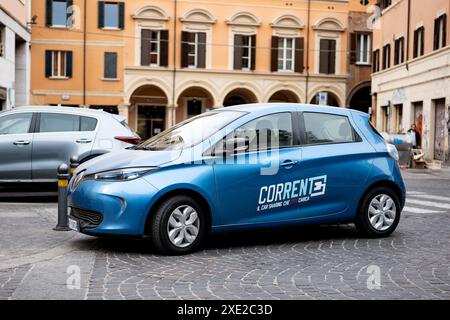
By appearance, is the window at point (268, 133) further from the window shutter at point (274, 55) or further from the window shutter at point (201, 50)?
the window shutter at point (274, 55)

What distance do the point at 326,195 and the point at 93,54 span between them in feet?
117

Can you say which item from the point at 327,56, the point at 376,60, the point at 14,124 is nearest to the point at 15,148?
the point at 14,124

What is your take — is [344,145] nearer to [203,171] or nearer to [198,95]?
[203,171]

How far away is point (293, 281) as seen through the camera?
6.23 metres

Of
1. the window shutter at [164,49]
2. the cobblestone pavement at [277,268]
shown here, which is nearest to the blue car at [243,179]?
the cobblestone pavement at [277,268]

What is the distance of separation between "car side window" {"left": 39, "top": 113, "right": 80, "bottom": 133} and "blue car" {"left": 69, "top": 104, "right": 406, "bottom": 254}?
4.21m

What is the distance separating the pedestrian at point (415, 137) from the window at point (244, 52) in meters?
16.7

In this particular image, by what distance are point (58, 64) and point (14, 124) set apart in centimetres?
3078

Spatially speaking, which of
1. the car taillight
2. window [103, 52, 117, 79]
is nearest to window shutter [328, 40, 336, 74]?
window [103, 52, 117, 79]

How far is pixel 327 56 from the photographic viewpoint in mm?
45844

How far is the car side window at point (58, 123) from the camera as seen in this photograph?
12258 millimetres

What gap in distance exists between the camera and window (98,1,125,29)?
1661 inches

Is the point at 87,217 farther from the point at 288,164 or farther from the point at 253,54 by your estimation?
the point at 253,54

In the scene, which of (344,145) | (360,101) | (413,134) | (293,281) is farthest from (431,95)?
(293,281)
